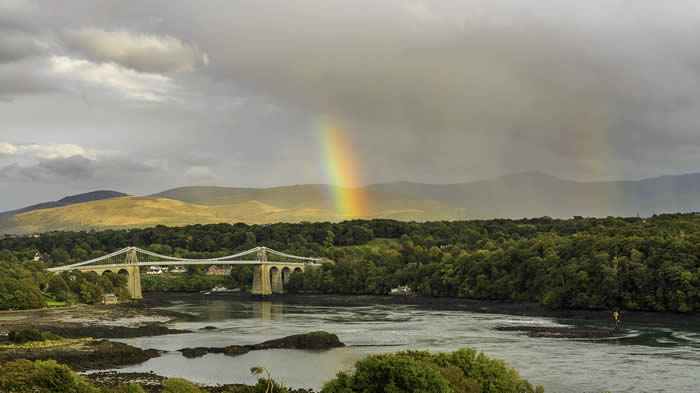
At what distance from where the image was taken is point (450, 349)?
39.1 meters

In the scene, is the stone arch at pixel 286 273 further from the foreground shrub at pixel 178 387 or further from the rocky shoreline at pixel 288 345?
the foreground shrub at pixel 178 387

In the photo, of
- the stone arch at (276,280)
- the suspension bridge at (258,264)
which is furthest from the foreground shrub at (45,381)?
the stone arch at (276,280)

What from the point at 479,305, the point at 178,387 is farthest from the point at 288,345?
the point at 479,305

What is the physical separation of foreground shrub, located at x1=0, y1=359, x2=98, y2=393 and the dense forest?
42712 mm

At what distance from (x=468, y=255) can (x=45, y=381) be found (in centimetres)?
6833

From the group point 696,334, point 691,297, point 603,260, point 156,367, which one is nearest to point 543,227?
point 603,260

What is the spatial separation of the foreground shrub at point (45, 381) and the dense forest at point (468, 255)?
42712mm

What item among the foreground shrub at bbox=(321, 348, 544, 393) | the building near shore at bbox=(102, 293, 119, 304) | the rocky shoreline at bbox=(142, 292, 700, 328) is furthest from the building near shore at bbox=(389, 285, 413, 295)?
the foreground shrub at bbox=(321, 348, 544, 393)

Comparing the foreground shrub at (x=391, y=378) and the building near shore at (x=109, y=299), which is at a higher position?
the foreground shrub at (x=391, y=378)

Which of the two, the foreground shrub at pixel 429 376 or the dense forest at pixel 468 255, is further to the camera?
the dense forest at pixel 468 255

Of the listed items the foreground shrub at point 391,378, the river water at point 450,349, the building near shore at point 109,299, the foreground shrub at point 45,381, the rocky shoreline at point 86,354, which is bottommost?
the river water at point 450,349

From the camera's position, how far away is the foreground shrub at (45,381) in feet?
70.4

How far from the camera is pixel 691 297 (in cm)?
5253

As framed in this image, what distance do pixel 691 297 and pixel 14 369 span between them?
157 feet
